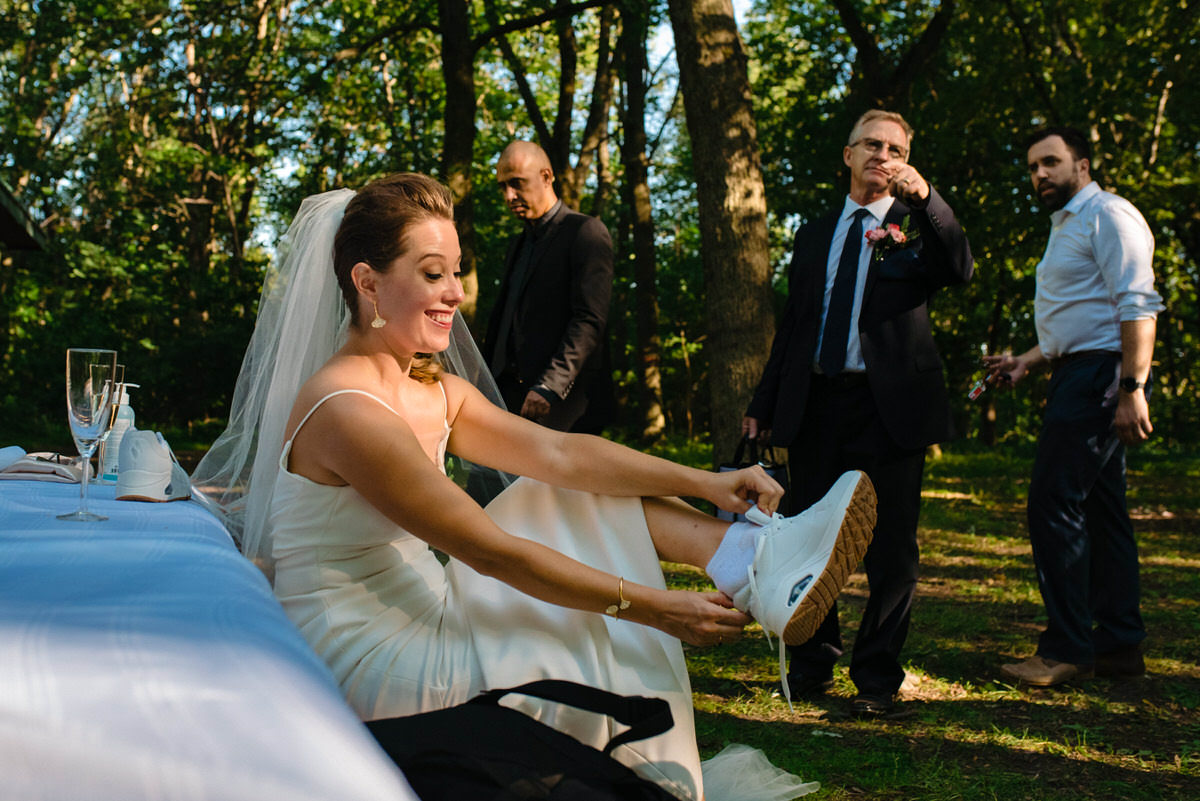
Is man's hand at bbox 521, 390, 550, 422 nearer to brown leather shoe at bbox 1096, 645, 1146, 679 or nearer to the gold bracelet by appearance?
the gold bracelet

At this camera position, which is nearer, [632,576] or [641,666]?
[641,666]

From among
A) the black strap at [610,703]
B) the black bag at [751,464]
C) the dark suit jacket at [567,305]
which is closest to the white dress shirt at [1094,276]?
the black bag at [751,464]

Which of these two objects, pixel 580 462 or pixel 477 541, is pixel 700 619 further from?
pixel 580 462

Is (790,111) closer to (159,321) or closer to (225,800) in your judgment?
(159,321)

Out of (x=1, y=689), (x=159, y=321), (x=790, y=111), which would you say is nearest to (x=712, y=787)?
(x=1, y=689)

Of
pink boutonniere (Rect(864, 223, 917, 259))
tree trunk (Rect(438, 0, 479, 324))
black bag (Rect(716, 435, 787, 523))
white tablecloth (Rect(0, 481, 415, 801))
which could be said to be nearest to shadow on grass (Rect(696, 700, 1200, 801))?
black bag (Rect(716, 435, 787, 523))

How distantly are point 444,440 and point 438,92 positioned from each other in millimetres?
20730

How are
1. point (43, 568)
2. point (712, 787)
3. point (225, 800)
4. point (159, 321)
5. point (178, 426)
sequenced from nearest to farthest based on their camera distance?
point (225, 800) → point (43, 568) → point (712, 787) → point (178, 426) → point (159, 321)

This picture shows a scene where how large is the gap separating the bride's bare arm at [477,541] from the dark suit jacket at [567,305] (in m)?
2.45

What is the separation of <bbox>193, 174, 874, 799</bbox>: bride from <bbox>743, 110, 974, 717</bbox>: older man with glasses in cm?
138

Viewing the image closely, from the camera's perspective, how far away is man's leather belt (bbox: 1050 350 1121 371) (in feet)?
14.2

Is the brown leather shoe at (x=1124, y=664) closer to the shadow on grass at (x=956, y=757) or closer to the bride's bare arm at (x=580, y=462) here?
the shadow on grass at (x=956, y=757)

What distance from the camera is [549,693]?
1951 mm

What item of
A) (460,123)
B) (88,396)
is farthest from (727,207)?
(460,123)
